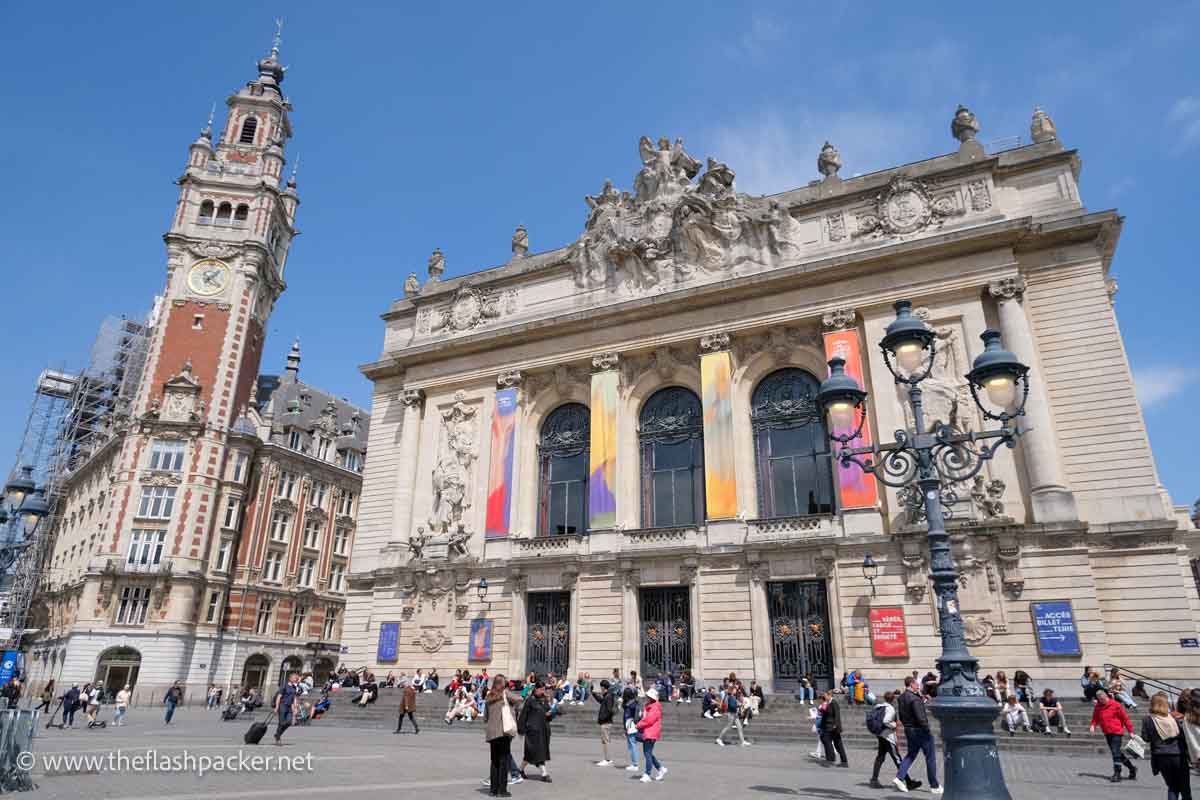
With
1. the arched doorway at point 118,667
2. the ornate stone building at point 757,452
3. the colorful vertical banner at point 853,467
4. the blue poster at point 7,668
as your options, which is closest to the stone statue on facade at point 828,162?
the ornate stone building at point 757,452

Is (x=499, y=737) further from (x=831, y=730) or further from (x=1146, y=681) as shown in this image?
(x=1146, y=681)

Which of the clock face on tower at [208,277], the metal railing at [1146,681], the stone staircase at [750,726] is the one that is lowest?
the stone staircase at [750,726]

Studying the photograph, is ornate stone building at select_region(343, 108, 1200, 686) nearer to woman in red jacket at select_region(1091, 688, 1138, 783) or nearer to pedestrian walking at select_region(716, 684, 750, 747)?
pedestrian walking at select_region(716, 684, 750, 747)

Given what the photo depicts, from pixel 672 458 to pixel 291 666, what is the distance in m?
36.3

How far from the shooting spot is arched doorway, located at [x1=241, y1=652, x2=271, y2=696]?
155 ft

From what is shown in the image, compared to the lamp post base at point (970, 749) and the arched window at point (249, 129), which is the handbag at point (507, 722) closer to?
the lamp post base at point (970, 749)

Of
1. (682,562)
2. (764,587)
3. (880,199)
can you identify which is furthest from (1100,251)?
(682,562)

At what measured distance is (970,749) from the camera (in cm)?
773

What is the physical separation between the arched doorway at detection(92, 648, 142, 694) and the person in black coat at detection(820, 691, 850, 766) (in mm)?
41742

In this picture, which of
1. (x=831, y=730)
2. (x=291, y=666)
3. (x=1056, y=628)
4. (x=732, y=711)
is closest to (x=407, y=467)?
(x=732, y=711)

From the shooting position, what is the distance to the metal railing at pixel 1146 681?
19828 mm

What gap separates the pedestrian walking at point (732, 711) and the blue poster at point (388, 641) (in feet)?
49.4

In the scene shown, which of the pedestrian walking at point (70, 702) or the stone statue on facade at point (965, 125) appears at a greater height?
the stone statue on facade at point (965, 125)

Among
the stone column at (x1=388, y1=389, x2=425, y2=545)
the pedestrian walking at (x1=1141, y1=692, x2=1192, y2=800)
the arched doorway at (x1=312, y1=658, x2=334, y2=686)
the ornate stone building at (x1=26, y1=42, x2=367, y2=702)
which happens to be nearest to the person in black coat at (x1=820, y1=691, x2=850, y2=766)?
the pedestrian walking at (x1=1141, y1=692, x2=1192, y2=800)
